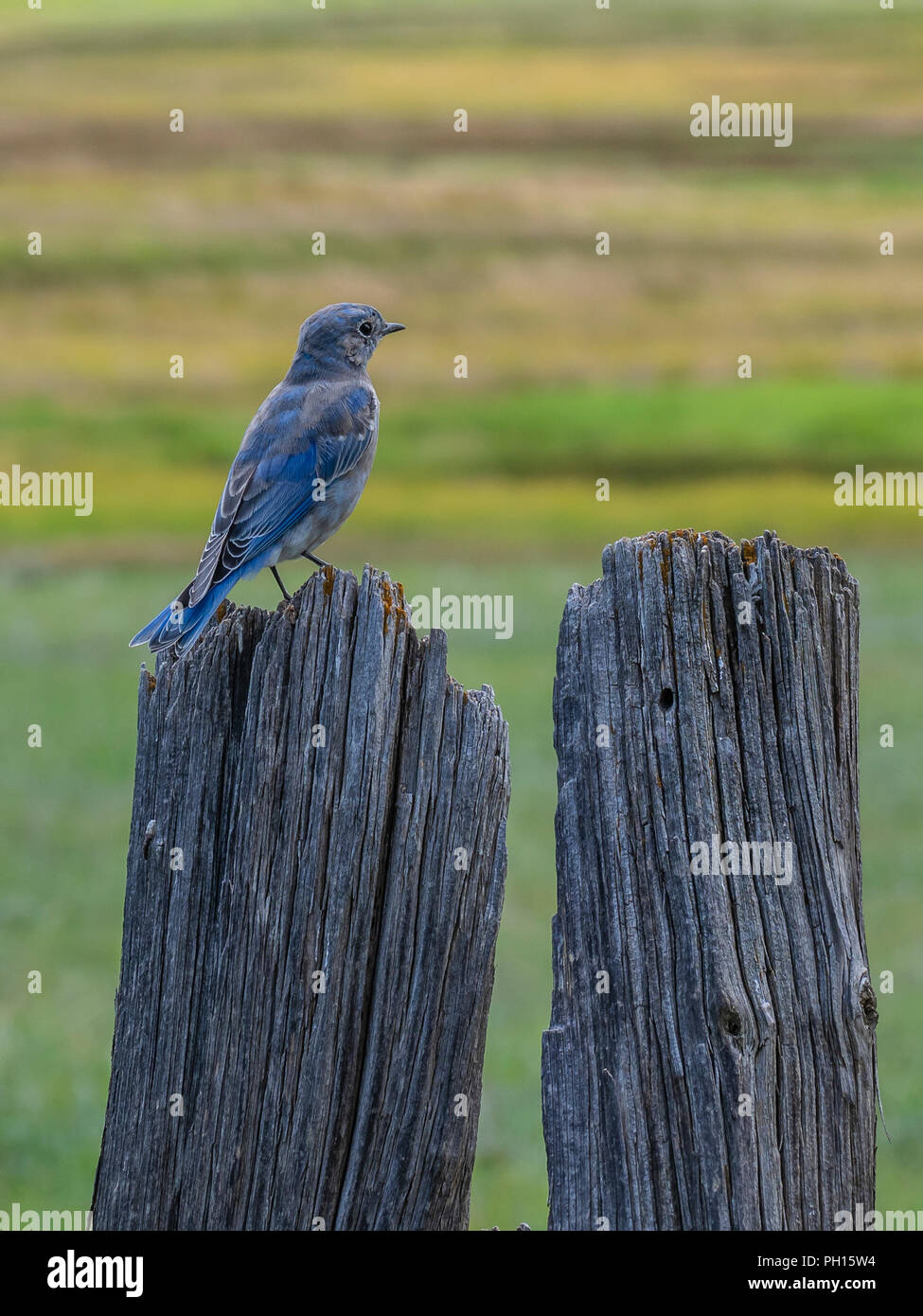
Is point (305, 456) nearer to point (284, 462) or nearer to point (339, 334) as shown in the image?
point (284, 462)

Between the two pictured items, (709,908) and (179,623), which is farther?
(179,623)

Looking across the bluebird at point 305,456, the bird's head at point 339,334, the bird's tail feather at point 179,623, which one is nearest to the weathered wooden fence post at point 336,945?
the bird's tail feather at point 179,623

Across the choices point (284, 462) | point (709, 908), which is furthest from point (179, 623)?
point (709, 908)

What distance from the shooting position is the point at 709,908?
10.3 ft

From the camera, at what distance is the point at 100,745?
1598 centimetres

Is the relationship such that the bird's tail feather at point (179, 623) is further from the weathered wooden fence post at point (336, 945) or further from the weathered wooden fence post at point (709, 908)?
the weathered wooden fence post at point (709, 908)

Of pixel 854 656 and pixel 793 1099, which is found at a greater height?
pixel 854 656

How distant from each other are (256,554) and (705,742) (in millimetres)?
2916

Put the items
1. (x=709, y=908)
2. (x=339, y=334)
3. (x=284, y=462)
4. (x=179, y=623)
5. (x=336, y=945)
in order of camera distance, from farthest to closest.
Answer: (x=339, y=334), (x=284, y=462), (x=179, y=623), (x=336, y=945), (x=709, y=908)

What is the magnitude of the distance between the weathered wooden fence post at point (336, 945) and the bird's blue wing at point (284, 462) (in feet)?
6.80

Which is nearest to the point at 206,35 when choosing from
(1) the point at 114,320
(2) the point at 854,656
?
(1) the point at 114,320

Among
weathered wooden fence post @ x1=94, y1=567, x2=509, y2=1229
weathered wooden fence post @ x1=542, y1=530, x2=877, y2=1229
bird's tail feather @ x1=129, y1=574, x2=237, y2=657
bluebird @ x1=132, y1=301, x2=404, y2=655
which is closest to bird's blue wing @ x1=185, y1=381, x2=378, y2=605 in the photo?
bluebird @ x1=132, y1=301, x2=404, y2=655

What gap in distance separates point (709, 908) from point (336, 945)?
0.81 metres

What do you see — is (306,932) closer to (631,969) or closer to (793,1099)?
(631,969)
